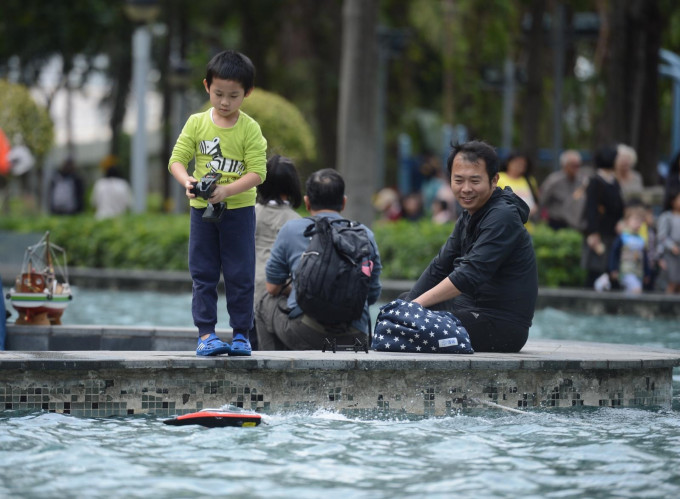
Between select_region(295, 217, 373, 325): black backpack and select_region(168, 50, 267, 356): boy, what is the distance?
0.49 m

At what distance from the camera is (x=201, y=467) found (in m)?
5.79

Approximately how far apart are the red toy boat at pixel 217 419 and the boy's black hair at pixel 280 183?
255 cm

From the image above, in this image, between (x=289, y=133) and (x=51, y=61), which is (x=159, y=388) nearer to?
(x=289, y=133)

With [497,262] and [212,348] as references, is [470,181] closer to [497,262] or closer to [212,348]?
[497,262]

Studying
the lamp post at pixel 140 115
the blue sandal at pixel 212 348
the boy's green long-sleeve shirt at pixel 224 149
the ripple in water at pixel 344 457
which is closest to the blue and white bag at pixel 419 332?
the ripple in water at pixel 344 457

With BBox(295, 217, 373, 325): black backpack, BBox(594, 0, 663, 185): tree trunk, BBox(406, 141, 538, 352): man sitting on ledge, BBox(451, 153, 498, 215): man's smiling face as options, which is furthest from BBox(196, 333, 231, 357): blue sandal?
BBox(594, 0, 663, 185): tree trunk

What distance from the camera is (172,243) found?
1984 cm

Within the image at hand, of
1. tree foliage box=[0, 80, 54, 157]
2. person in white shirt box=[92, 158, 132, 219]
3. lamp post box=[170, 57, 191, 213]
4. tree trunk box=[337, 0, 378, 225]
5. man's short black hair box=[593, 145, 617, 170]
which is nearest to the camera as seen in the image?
man's short black hair box=[593, 145, 617, 170]

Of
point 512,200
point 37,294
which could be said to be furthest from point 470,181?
point 37,294

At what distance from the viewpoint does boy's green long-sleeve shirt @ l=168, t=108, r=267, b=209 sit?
729cm

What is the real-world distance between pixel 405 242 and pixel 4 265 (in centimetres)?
677

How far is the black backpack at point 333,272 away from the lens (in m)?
7.84

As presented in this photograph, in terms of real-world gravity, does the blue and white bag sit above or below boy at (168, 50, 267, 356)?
below

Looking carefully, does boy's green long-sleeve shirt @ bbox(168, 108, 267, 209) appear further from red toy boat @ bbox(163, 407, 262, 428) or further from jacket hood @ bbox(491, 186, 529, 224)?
jacket hood @ bbox(491, 186, 529, 224)
